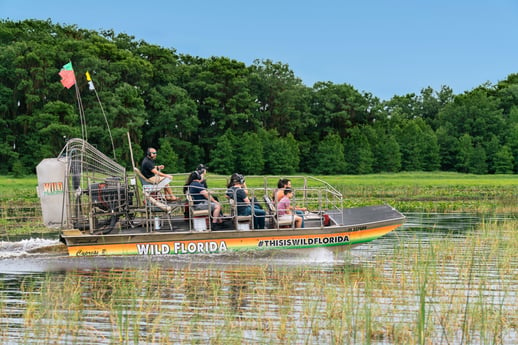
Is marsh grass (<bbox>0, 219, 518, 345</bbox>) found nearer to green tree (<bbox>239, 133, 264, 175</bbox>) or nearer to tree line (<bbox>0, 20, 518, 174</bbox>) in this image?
tree line (<bbox>0, 20, 518, 174</bbox>)

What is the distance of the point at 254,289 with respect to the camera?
11.9 meters

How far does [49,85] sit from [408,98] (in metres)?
58.7

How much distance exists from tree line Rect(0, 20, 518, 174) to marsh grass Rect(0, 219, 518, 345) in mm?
46582

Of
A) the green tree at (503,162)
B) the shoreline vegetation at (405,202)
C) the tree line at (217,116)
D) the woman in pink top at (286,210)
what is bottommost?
the shoreline vegetation at (405,202)

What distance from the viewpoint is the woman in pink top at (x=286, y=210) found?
15.8 meters

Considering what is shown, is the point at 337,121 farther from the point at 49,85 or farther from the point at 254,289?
the point at 254,289

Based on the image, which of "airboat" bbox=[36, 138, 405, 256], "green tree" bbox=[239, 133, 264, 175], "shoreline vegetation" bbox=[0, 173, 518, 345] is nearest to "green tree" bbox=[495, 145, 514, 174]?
"green tree" bbox=[239, 133, 264, 175]

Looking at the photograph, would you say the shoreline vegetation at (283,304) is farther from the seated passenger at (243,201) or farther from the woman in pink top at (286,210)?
the woman in pink top at (286,210)

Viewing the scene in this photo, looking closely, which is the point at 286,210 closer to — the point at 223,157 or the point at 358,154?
the point at 223,157

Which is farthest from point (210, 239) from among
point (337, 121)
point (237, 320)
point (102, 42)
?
point (337, 121)

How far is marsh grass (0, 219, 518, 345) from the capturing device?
877 cm

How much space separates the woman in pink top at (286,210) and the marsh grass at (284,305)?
160 cm

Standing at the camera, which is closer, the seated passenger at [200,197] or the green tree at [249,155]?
the seated passenger at [200,197]

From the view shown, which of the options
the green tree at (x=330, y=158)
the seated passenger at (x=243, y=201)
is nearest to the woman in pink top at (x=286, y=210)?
the seated passenger at (x=243, y=201)
